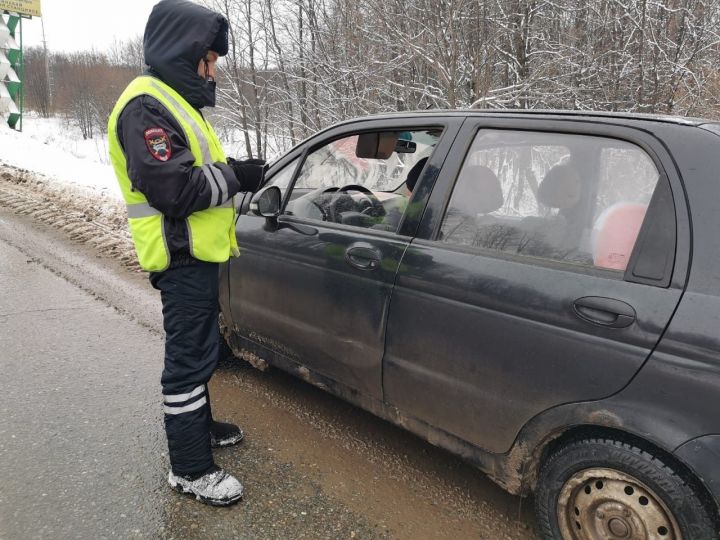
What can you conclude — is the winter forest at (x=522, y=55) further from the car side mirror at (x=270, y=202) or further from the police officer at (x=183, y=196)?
the police officer at (x=183, y=196)

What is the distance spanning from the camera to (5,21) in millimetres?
16719

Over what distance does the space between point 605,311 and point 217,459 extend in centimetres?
195

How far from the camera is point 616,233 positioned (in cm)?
183

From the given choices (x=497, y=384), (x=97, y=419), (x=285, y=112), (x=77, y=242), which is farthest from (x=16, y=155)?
(x=497, y=384)

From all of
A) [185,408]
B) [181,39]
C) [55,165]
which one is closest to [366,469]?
[185,408]

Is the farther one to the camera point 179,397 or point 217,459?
point 217,459

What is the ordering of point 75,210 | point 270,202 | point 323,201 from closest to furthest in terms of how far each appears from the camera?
point 270,202 → point 323,201 → point 75,210

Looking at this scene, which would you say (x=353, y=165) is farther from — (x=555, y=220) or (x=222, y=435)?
(x=222, y=435)

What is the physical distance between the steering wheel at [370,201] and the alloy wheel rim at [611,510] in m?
1.52

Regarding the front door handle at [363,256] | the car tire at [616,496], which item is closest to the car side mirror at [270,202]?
the front door handle at [363,256]

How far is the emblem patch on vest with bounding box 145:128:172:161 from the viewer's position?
6.46 feet

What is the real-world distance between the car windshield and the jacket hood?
960 mm

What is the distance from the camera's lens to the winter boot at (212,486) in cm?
229

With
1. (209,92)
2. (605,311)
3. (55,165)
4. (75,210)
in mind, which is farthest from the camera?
(55,165)
